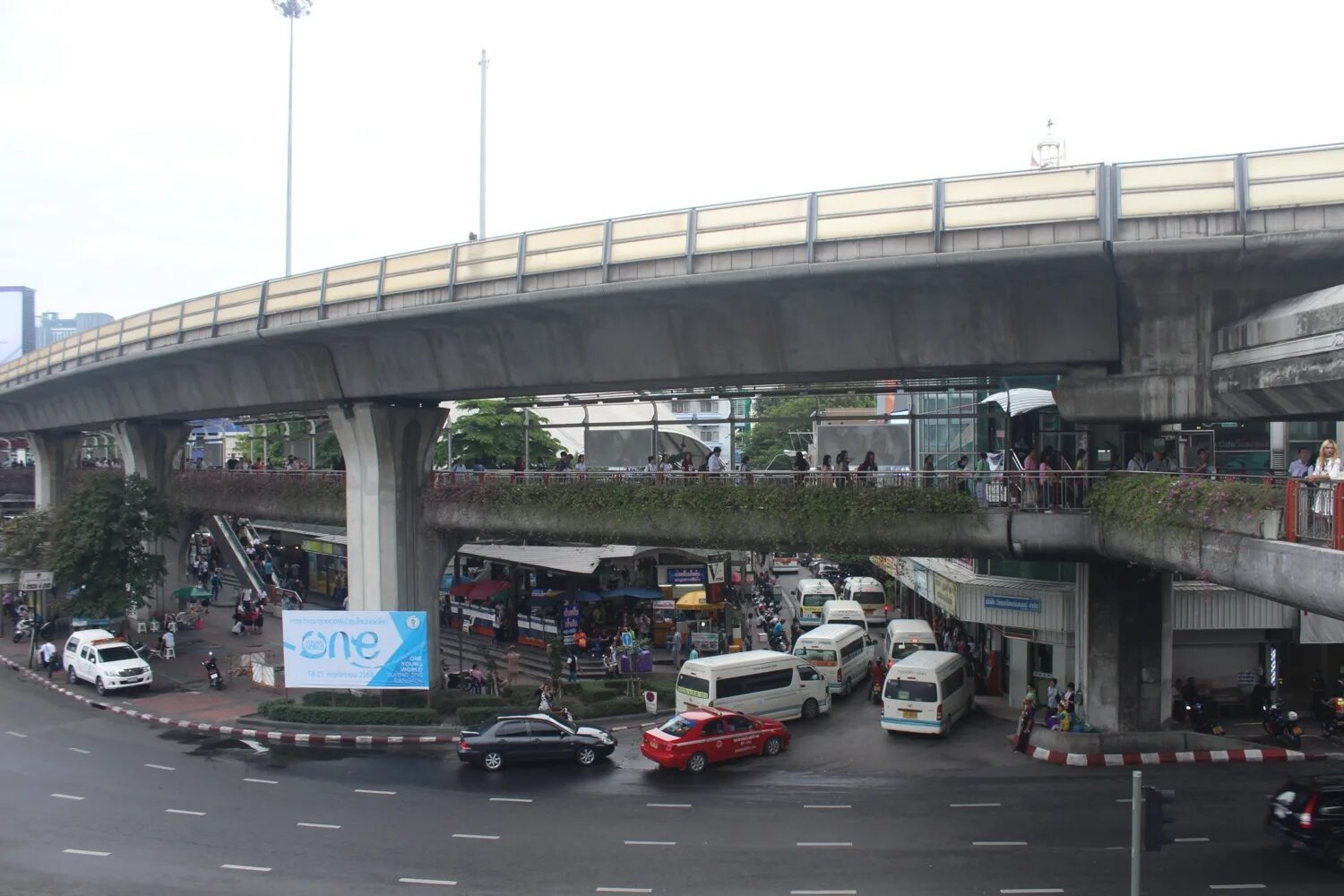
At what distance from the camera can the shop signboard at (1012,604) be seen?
2425 centimetres

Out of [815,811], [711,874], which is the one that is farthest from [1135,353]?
[711,874]

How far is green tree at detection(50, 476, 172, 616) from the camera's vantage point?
37.2m

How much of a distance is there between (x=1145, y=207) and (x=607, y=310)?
11.1 metres

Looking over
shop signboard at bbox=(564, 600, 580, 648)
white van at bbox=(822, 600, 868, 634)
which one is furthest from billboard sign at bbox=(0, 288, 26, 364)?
white van at bbox=(822, 600, 868, 634)

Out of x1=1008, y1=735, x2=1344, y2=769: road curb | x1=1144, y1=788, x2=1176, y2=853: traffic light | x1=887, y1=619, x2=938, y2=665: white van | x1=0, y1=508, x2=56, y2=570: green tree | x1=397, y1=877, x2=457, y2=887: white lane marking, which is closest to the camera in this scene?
A: x1=1144, y1=788, x2=1176, y2=853: traffic light

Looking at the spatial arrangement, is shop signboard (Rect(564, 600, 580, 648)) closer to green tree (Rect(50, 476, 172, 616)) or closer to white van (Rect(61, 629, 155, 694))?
white van (Rect(61, 629, 155, 694))

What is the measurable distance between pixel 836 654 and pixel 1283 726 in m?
11.4

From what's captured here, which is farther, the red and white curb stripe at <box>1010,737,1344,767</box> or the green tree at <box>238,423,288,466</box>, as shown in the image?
the green tree at <box>238,423,288,466</box>

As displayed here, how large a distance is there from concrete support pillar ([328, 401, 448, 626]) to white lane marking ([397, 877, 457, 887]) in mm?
14242

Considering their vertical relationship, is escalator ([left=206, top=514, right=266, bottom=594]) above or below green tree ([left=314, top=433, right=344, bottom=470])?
below

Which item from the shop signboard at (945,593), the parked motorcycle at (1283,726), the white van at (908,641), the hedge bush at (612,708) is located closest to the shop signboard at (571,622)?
the hedge bush at (612,708)

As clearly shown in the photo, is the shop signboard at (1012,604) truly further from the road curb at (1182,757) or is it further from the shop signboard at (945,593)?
the road curb at (1182,757)

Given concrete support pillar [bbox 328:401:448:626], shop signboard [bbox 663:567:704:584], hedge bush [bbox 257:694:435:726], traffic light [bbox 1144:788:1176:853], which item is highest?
concrete support pillar [bbox 328:401:448:626]

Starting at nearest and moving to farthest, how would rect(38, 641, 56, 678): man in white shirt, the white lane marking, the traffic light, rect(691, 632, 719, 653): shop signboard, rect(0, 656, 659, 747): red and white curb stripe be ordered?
1. the traffic light
2. the white lane marking
3. rect(0, 656, 659, 747): red and white curb stripe
4. rect(691, 632, 719, 653): shop signboard
5. rect(38, 641, 56, 678): man in white shirt
